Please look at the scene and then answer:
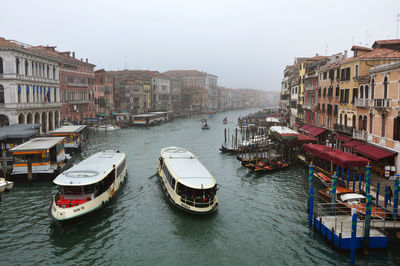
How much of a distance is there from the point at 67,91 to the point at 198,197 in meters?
44.0

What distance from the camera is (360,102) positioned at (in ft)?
80.7

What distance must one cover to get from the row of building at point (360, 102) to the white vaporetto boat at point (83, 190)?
49.9ft

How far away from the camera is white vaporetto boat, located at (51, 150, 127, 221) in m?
14.3

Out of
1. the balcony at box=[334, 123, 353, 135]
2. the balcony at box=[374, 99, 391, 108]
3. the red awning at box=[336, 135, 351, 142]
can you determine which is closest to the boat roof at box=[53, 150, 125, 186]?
the balcony at box=[374, 99, 391, 108]

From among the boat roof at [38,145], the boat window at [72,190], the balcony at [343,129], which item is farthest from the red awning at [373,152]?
the boat roof at [38,145]

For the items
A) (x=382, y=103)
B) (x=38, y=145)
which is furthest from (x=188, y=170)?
(x=382, y=103)

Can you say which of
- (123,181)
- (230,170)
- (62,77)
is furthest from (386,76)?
(62,77)

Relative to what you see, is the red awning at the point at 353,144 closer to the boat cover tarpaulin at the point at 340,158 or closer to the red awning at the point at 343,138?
the red awning at the point at 343,138

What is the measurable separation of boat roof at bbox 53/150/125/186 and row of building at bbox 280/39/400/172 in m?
15.4

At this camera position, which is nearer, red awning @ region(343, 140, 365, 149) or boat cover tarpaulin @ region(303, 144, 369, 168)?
boat cover tarpaulin @ region(303, 144, 369, 168)

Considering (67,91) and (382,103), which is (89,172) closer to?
(382,103)

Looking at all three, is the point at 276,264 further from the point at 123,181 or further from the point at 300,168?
the point at 300,168

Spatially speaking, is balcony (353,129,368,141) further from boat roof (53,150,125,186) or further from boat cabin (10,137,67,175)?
boat cabin (10,137,67,175)

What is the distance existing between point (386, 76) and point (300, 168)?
9.11 metres
